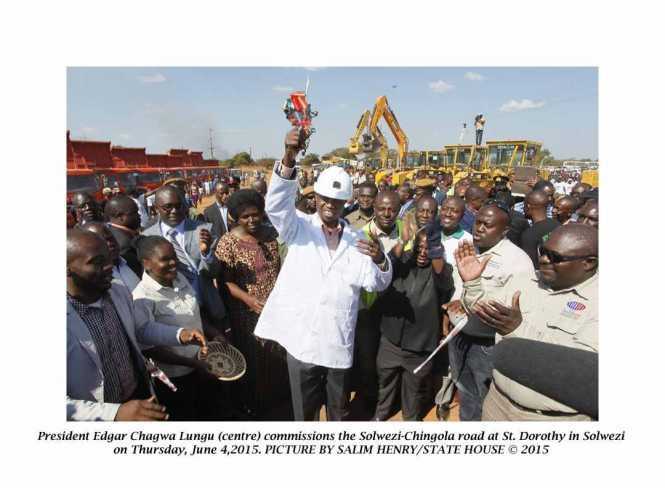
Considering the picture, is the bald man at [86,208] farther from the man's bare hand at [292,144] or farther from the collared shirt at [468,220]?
the collared shirt at [468,220]

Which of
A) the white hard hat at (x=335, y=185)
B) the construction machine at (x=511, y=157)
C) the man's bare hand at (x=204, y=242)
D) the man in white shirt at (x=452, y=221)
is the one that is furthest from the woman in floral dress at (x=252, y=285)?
the construction machine at (x=511, y=157)

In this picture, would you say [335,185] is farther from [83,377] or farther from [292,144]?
[83,377]

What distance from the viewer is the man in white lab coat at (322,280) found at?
7.47ft

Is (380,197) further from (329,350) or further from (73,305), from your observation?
(73,305)

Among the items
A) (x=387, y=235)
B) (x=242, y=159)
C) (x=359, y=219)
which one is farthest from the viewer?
(x=242, y=159)

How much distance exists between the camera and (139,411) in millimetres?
1827

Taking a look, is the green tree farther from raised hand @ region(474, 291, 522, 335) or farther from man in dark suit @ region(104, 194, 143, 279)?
raised hand @ region(474, 291, 522, 335)

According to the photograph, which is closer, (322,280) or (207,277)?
(322,280)

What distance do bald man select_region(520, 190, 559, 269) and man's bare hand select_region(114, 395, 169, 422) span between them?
148 inches

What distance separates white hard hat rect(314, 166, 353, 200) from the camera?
2.21 meters

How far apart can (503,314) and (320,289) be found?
1081 mm

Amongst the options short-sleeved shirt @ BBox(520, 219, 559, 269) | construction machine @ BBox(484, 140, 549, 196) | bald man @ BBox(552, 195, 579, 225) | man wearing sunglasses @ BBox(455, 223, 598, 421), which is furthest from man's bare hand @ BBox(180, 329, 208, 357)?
construction machine @ BBox(484, 140, 549, 196)

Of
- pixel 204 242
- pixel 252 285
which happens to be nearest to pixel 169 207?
pixel 204 242

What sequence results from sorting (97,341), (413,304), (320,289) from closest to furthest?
1. (97,341)
2. (320,289)
3. (413,304)
